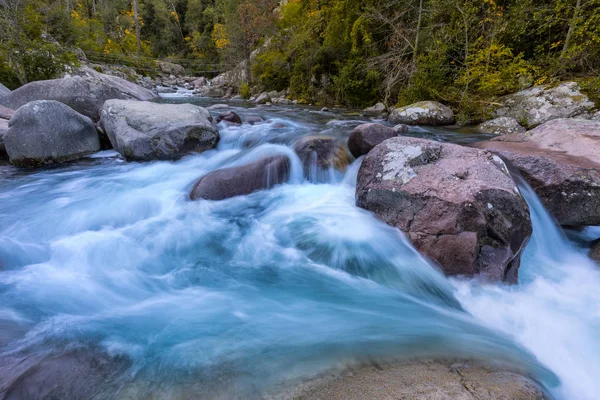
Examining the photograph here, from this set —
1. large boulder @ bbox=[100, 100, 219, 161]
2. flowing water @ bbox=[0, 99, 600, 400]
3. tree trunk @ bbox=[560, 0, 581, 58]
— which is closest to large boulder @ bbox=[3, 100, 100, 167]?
large boulder @ bbox=[100, 100, 219, 161]

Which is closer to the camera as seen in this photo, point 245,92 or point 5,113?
point 5,113

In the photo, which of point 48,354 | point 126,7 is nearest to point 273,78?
point 48,354

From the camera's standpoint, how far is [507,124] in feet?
23.7

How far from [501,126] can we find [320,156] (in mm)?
5353

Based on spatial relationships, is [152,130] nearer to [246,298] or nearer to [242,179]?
[242,179]

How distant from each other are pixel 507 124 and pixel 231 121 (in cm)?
708

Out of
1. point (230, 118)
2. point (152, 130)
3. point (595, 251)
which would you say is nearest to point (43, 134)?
point (152, 130)

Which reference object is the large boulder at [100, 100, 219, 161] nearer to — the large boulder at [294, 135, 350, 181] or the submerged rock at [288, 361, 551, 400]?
the large boulder at [294, 135, 350, 181]

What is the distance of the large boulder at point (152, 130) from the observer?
5.37 metres

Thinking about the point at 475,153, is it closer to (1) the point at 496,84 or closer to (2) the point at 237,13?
(1) the point at 496,84

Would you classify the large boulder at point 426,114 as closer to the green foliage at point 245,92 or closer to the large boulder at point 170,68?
the green foliage at point 245,92

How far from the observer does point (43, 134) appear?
16.5 feet

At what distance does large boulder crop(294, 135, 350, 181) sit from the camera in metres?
4.88

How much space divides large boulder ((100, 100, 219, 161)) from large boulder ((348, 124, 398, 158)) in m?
3.00
